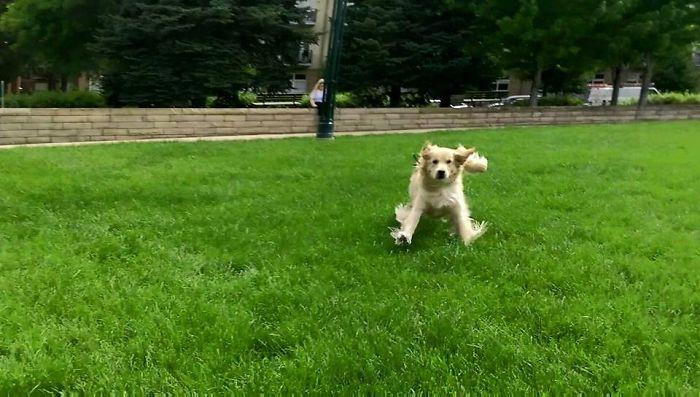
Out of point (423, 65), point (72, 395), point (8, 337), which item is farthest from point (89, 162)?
point (423, 65)

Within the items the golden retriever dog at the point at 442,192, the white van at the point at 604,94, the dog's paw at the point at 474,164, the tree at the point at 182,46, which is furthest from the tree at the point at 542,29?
the white van at the point at 604,94

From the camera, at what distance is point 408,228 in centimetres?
471

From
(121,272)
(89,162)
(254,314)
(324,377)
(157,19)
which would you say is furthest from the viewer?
(157,19)

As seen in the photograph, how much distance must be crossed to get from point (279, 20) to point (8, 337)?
606 inches

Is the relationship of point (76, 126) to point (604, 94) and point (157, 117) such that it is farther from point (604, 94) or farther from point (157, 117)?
point (604, 94)

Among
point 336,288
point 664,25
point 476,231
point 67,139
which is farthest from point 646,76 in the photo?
point 336,288

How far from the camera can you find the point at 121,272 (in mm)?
4051

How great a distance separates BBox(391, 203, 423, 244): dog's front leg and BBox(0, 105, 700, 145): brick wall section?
9.76 m

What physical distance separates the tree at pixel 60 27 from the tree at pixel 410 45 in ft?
24.4

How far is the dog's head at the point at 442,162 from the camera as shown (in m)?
4.88

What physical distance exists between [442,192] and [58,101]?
1529cm

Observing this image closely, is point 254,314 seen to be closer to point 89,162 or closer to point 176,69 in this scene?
point 89,162

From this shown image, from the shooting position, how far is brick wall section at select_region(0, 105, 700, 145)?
40.4ft

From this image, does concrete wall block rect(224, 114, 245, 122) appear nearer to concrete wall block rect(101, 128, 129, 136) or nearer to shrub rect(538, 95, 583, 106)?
concrete wall block rect(101, 128, 129, 136)
